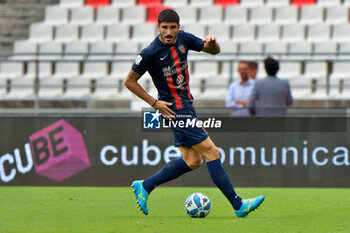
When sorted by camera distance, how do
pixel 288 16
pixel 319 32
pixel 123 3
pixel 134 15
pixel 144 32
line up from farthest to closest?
pixel 123 3, pixel 134 15, pixel 144 32, pixel 288 16, pixel 319 32

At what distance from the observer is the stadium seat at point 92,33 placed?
18156 mm

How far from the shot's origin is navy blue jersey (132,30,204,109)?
6605 mm

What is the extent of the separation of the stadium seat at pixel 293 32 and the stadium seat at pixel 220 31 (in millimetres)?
1384

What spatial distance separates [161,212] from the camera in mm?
7367

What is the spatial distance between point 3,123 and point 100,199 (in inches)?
132

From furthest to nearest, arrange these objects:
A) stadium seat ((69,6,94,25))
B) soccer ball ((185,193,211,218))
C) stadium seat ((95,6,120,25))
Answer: stadium seat ((69,6,94,25)) → stadium seat ((95,6,120,25)) → soccer ball ((185,193,211,218))

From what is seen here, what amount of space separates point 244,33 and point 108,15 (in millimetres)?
3971

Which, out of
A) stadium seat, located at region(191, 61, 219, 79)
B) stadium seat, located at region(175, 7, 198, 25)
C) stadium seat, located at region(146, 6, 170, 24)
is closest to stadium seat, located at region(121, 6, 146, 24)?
stadium seat, located at region(146, 6, 170, 24)

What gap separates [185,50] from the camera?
670 cm

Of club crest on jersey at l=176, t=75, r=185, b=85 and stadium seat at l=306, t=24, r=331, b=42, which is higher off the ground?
stadium seat at l=306, t=24, r=331, b=42

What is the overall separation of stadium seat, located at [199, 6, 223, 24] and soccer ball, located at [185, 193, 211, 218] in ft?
38.6

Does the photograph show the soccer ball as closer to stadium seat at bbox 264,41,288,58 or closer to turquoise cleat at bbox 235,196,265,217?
turquoise cleat at bbox 235,196,265,217

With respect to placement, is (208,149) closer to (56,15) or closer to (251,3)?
(251,3)

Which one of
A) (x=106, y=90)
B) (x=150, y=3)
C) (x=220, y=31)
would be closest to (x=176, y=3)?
(x=150, y=3)
